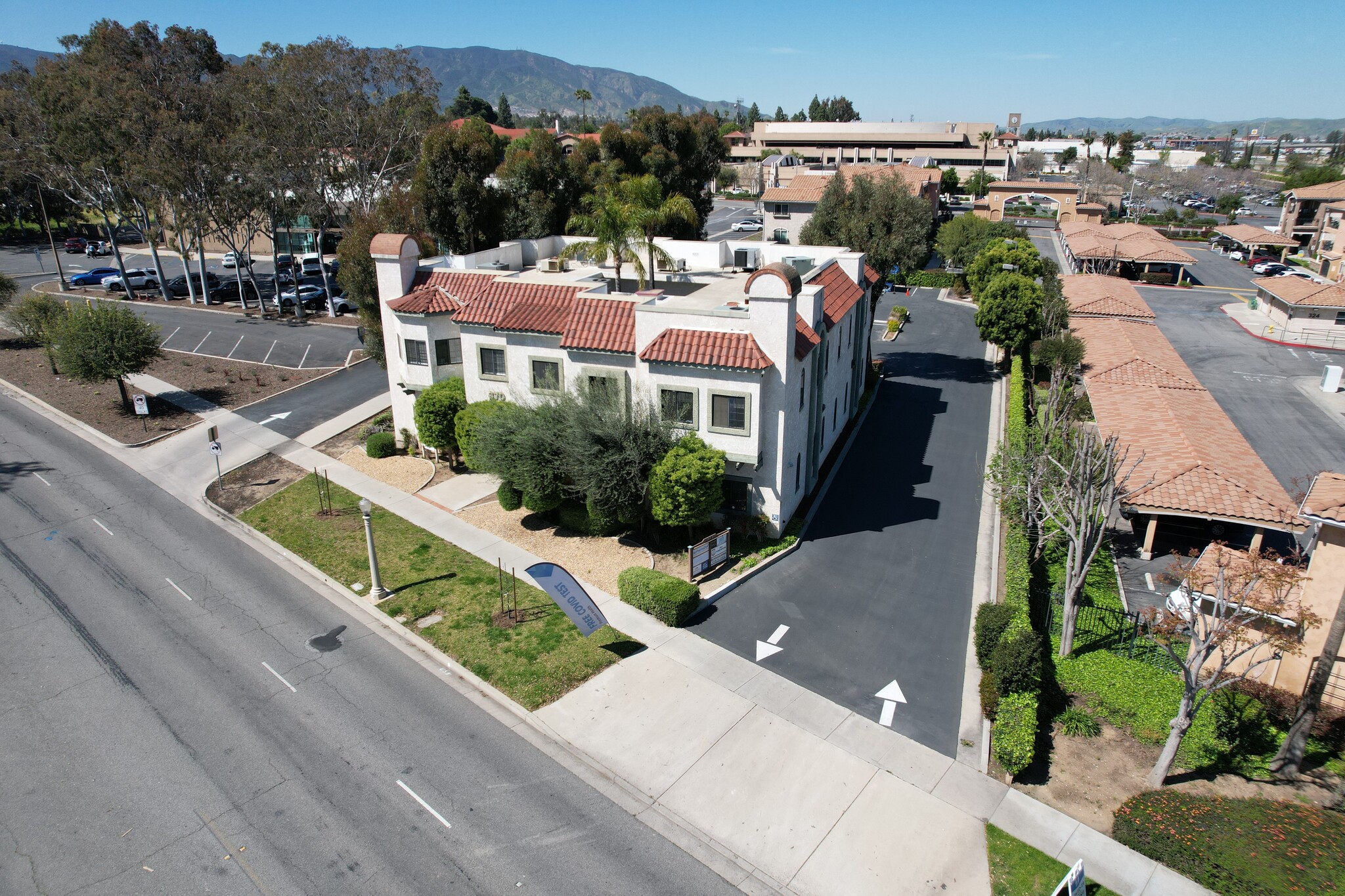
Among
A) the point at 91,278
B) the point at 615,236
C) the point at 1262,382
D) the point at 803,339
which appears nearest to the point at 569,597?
the point at 803,339

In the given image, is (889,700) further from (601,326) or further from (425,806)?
(601,326)

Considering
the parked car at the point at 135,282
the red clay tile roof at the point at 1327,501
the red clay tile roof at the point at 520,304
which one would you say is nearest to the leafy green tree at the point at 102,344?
the red clay tile roof at the point at 520,304

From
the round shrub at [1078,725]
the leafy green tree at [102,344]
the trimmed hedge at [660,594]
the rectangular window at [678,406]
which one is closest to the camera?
the round shrub at [1078,725]

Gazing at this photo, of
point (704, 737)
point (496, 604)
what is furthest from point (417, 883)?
point (496, 604)

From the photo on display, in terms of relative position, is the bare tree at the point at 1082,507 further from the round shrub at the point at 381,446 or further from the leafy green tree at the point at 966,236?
the leafy green tree at the point at 966,236

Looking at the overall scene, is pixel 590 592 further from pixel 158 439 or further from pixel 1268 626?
pixel 158 439

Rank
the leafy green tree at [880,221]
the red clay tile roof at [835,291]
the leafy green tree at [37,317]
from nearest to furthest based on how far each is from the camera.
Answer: the red clay tile roof at [835,291] → the leafy green tree at [880,221] → the leafy green tree at [37,317]
